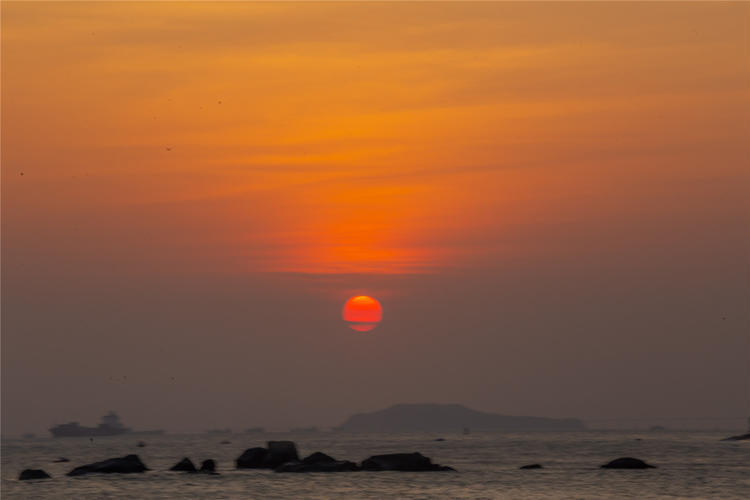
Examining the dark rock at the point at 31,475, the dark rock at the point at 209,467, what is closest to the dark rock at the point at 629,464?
the dark rock at the point at 209,467

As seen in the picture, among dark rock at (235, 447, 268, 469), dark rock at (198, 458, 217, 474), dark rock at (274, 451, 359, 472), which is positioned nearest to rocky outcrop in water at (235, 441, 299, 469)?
dark rock at (235, 447, 268, 469)

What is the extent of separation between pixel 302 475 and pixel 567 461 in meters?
47.3

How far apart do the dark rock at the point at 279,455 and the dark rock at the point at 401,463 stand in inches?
331

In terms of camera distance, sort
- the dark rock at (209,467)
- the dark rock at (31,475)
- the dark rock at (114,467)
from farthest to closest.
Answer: the dark rock at (114,467) < the dark rock at (209,467) < the dark rock at (31,475)

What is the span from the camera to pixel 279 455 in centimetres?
11100

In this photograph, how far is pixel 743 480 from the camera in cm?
9288

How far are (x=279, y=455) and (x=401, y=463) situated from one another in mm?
12695

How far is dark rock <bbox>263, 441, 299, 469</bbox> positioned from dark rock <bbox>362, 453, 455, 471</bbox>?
27.6 ft

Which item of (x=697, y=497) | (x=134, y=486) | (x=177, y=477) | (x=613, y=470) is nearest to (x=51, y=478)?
(x=177, y=477)

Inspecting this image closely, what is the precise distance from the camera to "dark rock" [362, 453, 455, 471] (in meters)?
105

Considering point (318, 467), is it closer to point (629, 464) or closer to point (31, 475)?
point (31, 475)

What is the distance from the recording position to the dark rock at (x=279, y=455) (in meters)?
110

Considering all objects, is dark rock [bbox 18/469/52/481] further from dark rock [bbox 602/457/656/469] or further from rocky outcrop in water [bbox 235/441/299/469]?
Answer: dark rock [bbox 602/457/656/469]

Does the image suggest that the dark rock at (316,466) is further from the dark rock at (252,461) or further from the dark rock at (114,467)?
the dark rock at (114,467)
